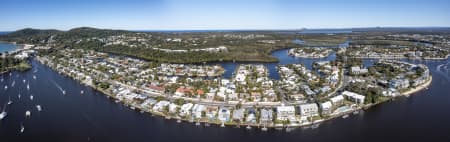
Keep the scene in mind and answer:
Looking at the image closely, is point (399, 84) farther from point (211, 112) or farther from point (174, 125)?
point (174, 125)

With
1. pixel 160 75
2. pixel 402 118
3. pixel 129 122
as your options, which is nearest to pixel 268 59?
pixel 160 75

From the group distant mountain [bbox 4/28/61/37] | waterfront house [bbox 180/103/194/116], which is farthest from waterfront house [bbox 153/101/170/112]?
distant mountain [bbox 4/28/61/37]

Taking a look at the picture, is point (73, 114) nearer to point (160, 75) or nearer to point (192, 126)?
point (192, 126)

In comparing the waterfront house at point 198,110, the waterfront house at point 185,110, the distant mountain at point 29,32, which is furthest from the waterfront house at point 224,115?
the distant mountain at point 29,32

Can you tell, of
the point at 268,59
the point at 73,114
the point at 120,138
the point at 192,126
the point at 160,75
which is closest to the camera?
the point at 120,138

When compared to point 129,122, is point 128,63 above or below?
above

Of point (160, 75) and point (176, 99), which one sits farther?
point (160, 75)
